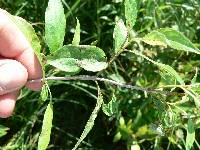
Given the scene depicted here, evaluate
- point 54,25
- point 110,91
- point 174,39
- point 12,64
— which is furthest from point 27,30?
point 110,91

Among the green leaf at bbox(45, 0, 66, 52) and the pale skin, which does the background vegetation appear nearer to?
the pale skin

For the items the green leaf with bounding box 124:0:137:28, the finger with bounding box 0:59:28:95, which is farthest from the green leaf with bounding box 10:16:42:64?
the green leaf with bounding box 124:0:137:28

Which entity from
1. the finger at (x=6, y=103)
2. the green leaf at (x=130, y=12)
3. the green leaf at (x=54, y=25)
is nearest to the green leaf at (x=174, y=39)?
the green leaf at (x=130, y=12)

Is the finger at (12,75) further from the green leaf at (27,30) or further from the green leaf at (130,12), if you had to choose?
the green leaf at (130,12)

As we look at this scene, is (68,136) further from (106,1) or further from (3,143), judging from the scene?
(106,1)

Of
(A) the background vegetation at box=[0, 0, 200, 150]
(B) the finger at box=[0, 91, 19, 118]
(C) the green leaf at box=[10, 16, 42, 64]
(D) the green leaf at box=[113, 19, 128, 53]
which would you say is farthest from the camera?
(A) the background vegetation at box=[0, 0, 200, 150]

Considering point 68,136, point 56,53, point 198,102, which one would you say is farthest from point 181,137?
point 56,53

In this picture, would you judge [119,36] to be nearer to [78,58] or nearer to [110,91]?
[78,58]
